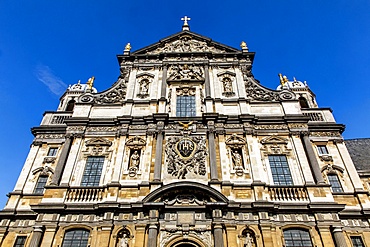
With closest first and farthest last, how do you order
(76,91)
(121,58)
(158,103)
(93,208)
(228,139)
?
(93,208)
(228,139)
(158,103)
(121,58)
(76,91)

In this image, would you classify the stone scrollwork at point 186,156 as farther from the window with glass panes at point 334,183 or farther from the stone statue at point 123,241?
the window with glass panes at point 334,183

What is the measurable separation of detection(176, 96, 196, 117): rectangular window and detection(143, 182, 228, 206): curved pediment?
16.4 feet

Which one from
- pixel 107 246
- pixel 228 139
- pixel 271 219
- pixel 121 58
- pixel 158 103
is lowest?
pixel 107 246

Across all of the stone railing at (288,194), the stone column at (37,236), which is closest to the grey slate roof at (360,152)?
the stone railing at (288,194)

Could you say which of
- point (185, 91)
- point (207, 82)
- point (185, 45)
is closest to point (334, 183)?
point (207, 82)

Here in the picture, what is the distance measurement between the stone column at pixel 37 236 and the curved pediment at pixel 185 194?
4688 millimetres

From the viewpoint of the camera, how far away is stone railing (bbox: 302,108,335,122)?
61.1 feet

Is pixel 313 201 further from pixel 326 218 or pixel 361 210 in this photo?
pixel 361 210

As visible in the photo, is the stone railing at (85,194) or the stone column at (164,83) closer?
the stone railing at (85,194)

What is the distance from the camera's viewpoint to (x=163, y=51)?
21.4 m

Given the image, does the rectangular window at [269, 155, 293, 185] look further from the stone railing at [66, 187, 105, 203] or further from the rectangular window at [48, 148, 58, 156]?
the rectangular window at [48, 148, 58, 156]

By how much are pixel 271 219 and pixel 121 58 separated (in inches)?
554

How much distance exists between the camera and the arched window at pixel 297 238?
13.1 m

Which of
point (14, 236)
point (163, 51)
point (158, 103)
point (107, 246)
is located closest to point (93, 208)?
point (107, 246)
